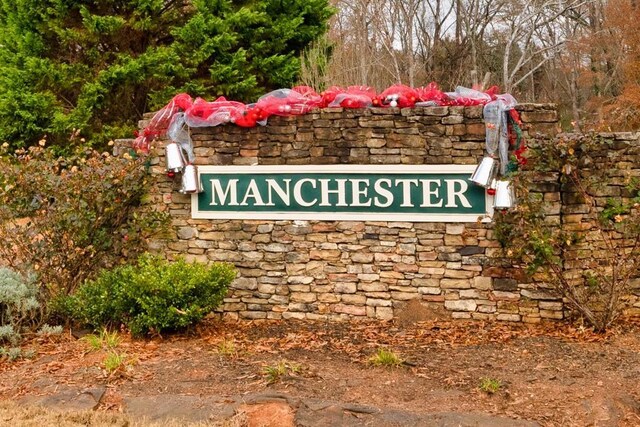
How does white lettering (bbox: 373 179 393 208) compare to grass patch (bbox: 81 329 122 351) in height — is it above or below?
above

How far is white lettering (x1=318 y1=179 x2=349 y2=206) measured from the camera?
6914 millimetres

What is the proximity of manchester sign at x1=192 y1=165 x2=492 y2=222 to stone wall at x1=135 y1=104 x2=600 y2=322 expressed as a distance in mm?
88

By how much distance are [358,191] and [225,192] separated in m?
1.37

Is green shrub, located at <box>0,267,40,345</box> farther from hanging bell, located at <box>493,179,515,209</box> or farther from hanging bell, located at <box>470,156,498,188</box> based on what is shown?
hanging bell, located at <box>493,179,515,209</box>

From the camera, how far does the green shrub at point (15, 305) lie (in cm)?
644

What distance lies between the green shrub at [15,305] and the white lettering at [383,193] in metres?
3.33

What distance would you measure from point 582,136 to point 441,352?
234 centimetres

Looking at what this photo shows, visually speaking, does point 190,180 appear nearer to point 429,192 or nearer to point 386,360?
point 429,192

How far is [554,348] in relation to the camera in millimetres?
5871

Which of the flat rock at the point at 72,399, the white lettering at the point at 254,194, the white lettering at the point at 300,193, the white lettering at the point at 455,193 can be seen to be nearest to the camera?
the flat rock at the point at 72,399

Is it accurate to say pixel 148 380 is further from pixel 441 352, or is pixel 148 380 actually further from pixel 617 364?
pixel 617 364

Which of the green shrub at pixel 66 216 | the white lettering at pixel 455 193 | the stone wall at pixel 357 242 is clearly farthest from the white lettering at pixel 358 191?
the green shrub at pixel 66 216

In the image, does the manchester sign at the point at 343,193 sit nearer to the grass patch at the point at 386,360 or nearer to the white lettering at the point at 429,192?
the white lettering at the point at 429,192

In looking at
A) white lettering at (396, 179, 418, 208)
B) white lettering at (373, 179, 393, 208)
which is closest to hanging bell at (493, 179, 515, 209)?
white lettering at (396, 179, 418, 208)
